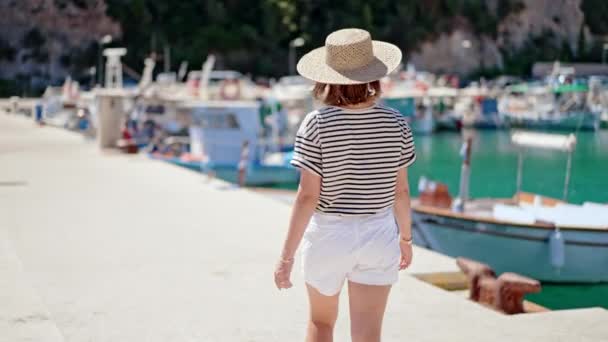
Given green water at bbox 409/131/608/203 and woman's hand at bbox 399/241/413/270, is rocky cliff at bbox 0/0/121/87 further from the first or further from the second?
woman's hand at bbox 399/241/413/270

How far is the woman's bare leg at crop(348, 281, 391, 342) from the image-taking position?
13.3ft

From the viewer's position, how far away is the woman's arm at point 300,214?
3.94 metres

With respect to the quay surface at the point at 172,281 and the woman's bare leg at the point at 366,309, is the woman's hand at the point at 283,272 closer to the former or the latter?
the woman's bare leg at the point at 366,309

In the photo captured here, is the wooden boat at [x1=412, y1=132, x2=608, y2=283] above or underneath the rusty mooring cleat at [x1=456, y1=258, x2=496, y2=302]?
underneath

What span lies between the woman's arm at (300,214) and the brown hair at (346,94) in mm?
356

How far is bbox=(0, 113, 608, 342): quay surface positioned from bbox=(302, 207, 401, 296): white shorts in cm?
179

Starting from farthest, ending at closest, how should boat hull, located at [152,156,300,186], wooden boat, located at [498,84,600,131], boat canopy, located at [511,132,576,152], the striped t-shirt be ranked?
wooden boat, located at [498,84,600,131], boat hull, located at [152,156,300,186], boat canopy, located at [511,132,576,152], the striped t-shirt

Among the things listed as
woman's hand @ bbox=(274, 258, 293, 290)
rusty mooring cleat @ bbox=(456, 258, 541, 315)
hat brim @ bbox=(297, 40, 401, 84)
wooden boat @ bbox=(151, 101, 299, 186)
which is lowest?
wooden boat @ bbox=(151, 101, 299, 186)

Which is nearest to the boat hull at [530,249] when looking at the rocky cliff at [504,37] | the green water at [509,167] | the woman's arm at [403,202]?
the woman's arm at [403,202]

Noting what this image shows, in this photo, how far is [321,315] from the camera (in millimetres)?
4141

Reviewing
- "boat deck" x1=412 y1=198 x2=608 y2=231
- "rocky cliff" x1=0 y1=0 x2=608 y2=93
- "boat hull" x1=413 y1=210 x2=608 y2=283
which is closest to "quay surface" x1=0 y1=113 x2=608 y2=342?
"boat deck" x1=412 y1=198 x2=608 y2=231

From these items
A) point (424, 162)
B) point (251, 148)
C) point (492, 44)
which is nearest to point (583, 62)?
point (492, 44)

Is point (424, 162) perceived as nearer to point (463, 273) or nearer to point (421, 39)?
point (463, 273)

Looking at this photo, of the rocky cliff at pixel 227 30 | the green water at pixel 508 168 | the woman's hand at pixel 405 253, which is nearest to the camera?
the woman's hand at pixel 405 253
